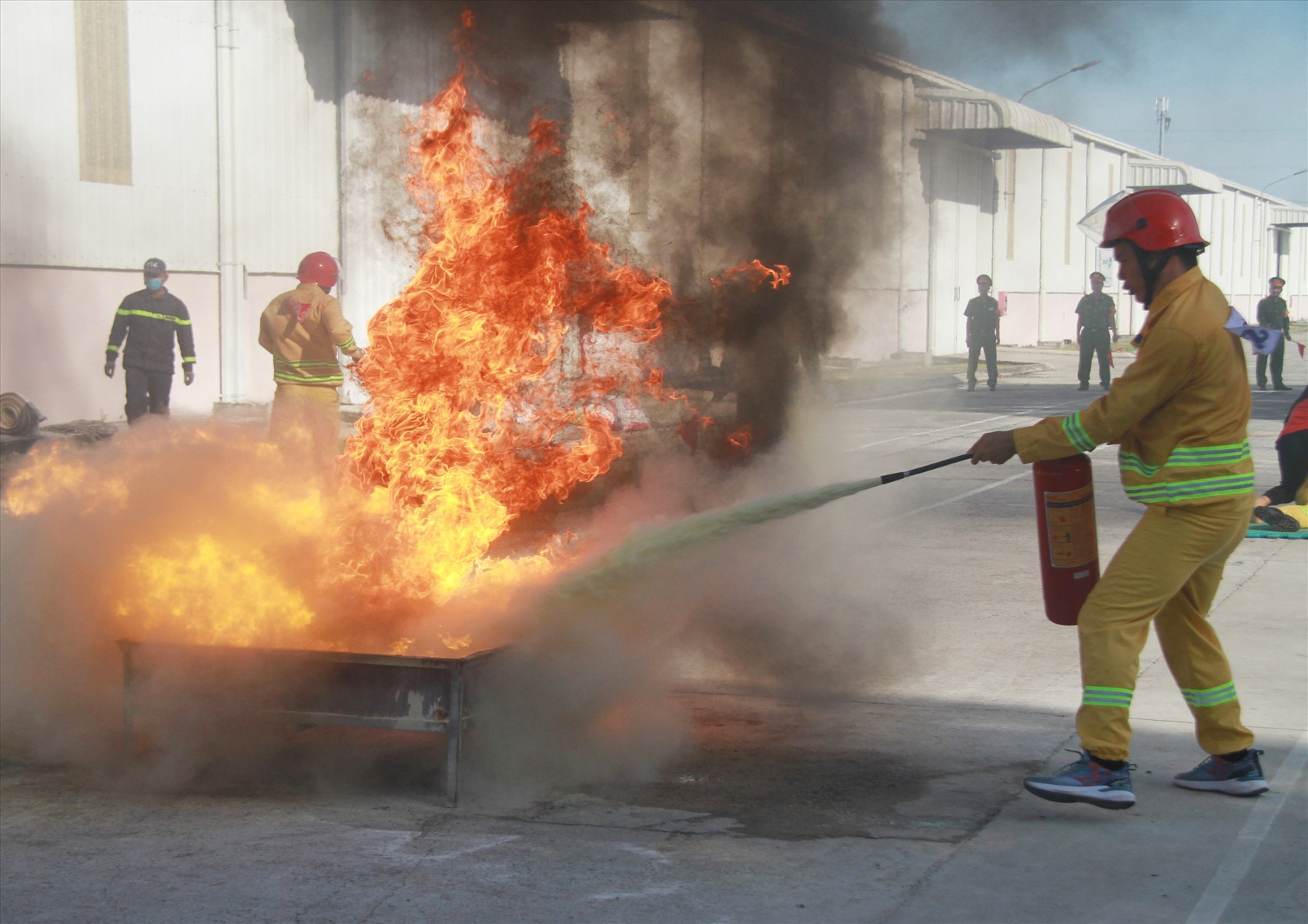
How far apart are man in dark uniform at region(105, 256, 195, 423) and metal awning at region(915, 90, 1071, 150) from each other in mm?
7811

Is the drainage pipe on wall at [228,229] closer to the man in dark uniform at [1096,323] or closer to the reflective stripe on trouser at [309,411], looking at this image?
the reflective stripe on trouser at [309,411]

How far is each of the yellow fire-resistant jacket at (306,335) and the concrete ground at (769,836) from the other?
3.88 meters

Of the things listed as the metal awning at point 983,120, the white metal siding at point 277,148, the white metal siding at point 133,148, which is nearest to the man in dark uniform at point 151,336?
the white metal siding at point 133,148

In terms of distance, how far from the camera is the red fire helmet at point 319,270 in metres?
7.98

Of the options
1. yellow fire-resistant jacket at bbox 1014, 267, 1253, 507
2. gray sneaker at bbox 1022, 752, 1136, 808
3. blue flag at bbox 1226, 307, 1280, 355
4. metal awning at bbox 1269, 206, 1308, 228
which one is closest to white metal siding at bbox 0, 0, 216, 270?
blue flag at bbox 1226, 307, 1280, 355

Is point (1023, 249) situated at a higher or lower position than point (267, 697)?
higher

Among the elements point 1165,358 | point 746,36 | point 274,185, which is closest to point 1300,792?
point 1165,358

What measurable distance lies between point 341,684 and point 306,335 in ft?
14.6

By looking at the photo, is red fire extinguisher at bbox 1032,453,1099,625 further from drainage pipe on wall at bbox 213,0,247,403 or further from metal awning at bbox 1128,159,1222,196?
metal awning at bbox 1128,159,1222,196

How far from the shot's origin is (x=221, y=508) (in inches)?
192

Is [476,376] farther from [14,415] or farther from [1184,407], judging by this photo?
[14,415]

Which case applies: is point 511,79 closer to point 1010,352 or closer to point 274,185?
point 274,185

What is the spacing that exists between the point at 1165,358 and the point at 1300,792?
1496mm

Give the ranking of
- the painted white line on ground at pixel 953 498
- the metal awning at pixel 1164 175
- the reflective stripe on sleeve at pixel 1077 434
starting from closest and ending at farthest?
the reflective stripe on sleeve at pixel 1077 434 < the painted white line on ground at pixel 953 498 < the metal awning at pixel 1164 175
